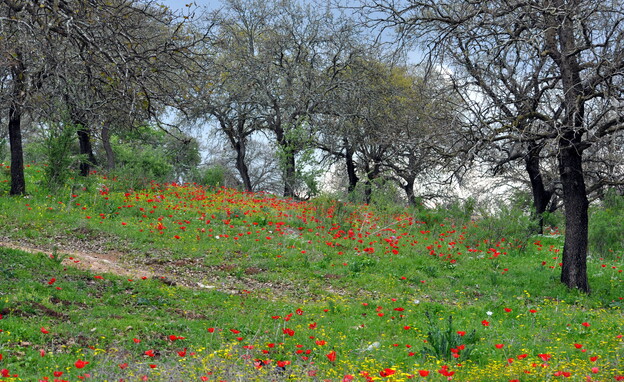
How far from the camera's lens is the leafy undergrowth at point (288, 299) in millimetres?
4980

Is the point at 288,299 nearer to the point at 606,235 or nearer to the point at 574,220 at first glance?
the point at 574,220

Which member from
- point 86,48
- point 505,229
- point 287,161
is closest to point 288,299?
point 86,48

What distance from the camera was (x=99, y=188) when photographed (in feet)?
46.8

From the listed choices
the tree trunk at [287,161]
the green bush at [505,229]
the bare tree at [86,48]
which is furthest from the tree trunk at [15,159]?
the green bush at [505,229]

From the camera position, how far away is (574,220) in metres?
9.27

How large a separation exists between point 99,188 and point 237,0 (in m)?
12.9

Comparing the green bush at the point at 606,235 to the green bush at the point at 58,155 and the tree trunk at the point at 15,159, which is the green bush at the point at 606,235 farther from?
the tree trunk at the point at 15,159

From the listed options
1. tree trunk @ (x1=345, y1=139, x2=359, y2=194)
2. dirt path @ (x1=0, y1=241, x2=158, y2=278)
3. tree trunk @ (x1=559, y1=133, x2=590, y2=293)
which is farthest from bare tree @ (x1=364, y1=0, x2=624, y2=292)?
tree trunk @ (x1=345, y1=139, x2=359, y2=194)

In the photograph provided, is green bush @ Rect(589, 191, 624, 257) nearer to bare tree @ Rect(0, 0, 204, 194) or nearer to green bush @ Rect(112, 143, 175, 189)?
bare tree @ Rect(0, 0, 204, 194)

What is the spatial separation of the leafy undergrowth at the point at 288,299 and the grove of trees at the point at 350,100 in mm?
1601

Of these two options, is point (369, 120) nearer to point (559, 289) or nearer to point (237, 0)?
point (237, 0)

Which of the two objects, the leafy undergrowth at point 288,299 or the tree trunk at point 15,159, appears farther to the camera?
the tree trunk at point 15,159

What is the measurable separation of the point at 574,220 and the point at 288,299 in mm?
5474

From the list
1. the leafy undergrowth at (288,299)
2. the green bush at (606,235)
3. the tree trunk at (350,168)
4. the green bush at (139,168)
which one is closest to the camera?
the leafy undergrowth at (288,299)
